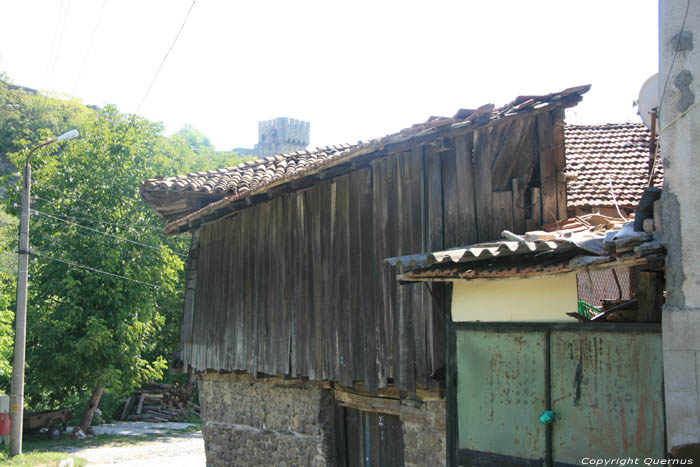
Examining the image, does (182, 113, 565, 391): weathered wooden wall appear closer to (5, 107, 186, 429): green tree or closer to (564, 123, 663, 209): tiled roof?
(564, 123, 663, 209): tiled roof

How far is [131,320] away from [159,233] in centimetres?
326

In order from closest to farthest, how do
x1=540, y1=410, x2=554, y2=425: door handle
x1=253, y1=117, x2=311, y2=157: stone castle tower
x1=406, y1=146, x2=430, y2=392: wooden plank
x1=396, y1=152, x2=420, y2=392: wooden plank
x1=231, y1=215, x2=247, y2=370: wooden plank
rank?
x1=540, y1=410, x2=554, y2=425: door handle
x1=406, y1=146, x2=430, y2=392: wooden plank
x1=396, y1=152, x2=420, y2=392: wooden plank
x1=231, y1=215, x2=247, y2=370: wooden plank
x1=253, y1=117, x2=311, y2=157: stone castle tower

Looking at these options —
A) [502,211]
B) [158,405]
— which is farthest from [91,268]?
[502,211]

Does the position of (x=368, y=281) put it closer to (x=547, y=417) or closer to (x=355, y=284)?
(x=355, y=284)

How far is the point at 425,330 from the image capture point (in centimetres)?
678

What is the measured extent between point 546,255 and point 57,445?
1601 centimetres

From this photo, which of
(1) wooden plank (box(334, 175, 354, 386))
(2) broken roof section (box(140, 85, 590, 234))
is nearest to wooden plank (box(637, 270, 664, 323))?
(2) broken roof section (box(140, 85, 590, 234))

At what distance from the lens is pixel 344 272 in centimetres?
807

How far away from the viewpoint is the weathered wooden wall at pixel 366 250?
653cm

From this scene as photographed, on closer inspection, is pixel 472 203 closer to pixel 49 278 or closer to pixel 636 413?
pixel 636 413

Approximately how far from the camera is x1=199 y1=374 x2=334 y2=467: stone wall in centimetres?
895

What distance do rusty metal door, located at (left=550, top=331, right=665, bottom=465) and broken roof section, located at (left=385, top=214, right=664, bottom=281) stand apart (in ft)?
2.18

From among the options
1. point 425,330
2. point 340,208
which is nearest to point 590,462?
point 425,330
